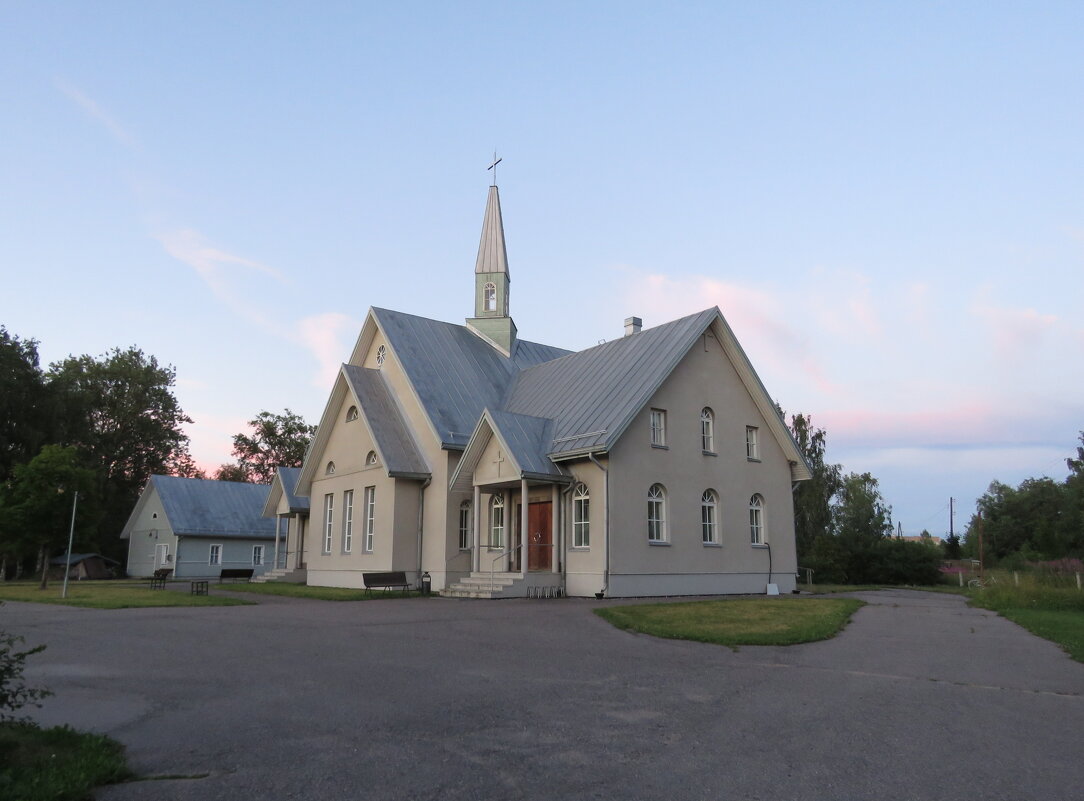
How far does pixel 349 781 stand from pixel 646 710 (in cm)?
294

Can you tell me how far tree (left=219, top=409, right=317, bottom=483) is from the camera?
65688 millimetres

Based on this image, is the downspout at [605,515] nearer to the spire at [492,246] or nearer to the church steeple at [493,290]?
the church steeple at [493,290]

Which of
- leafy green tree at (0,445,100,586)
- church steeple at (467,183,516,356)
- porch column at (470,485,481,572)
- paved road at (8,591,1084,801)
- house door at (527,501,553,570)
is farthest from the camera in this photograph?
church steeple at (467,183,516,356)

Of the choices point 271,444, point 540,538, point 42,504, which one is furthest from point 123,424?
point 540,538

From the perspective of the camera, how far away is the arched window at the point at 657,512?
22141 millimetres

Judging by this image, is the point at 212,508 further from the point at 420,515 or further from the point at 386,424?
the point at 420,515

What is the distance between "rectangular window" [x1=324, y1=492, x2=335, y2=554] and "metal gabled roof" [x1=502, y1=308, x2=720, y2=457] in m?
7.23

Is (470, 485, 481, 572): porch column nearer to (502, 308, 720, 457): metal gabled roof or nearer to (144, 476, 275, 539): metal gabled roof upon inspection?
(502, 308, 720, 457): metal gabled roof

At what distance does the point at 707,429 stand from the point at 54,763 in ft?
69.1

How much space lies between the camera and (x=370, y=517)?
26.6 metres

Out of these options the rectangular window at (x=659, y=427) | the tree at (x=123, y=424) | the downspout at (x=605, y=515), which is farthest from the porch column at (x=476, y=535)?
the tree at (x=123, y=424)

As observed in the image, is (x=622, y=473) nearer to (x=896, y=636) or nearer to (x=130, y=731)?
(x=896, y=636)

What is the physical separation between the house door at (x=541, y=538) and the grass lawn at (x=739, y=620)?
6017 millimetres

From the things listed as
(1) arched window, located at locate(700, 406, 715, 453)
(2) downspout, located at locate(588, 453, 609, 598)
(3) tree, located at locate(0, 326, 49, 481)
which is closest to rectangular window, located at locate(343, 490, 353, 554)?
(2) downspout, located at locate(588, 453, 609, 598)
